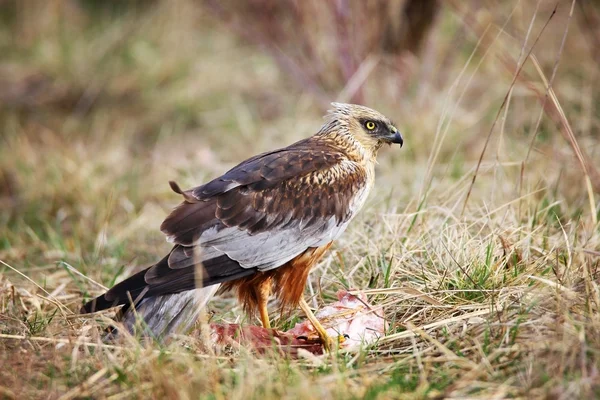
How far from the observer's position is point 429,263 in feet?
12.2

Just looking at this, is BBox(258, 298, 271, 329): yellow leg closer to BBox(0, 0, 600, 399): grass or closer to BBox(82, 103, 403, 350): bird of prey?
BBox(82, 103, 403, 350): bird of prey

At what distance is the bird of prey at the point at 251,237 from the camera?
10.6ft

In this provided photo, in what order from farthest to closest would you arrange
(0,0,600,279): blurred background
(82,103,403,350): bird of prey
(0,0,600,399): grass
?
1. (0,0,600,279): blurred background
2. (82,103,403,350): bird of prey
3. (0,0,600,399): grass

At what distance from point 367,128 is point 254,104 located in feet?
12.5

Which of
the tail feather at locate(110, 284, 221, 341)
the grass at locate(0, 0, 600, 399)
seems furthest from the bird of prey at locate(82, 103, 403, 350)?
the grass at locate(0, 0, 600, 399)

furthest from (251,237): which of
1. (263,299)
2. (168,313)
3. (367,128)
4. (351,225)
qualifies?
(351,225)

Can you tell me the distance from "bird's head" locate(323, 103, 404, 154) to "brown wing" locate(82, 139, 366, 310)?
1.14 feet

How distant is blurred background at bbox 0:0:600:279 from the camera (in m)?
4.89

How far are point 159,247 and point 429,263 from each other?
2009 millimetres

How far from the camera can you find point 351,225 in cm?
442

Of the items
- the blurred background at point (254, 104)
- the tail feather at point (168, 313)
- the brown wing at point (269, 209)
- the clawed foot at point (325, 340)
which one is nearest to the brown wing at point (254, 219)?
the brown wing at point (269, 209)

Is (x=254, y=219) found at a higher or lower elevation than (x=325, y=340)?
higher

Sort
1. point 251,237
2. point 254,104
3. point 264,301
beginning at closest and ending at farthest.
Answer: point 251,237, point 264,301, point 254,104

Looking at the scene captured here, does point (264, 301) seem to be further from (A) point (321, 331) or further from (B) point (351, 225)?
(B) point (351, 225)
